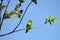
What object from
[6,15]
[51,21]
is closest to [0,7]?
[6,15]

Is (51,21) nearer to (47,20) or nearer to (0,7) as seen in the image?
(47,20)

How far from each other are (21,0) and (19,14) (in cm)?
4

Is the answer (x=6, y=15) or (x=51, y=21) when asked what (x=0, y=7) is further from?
(x=51, y=21)

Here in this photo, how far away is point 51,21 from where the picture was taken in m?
0.27

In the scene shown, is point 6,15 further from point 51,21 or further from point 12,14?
point 51,21

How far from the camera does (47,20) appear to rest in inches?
10.9

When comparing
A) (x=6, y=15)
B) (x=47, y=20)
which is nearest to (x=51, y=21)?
(x=47, y=20)

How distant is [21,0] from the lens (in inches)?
10.4

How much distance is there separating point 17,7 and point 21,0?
0.02m

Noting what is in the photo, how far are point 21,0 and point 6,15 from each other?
0.06 meters

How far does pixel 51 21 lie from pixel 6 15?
12 centimetres

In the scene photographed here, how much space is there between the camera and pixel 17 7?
0.28 m

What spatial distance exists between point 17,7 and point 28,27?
8 centimetres

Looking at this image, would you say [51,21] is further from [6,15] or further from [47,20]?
[6,15]
